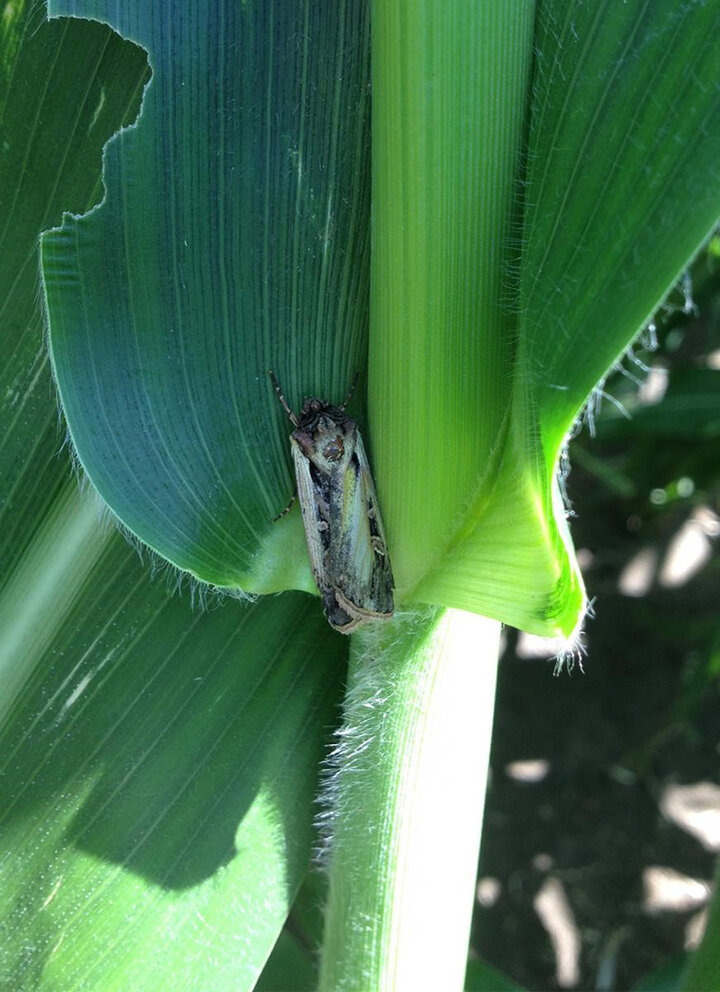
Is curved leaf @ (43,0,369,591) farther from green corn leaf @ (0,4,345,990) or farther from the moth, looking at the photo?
green corn leaf @ (0,4,345,990)

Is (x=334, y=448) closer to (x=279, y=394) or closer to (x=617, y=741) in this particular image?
(x=279, y=394)

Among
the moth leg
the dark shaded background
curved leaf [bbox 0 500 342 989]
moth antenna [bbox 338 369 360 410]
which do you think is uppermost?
moth antenna [bbox 338 369 360 410]

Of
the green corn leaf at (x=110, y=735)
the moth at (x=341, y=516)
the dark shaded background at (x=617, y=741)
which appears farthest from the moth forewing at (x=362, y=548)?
the dark shaded background at (x=617, y=741)

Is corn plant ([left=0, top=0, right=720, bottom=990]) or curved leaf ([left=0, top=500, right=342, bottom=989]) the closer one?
corn plant ([left=0, top=0, right=720, bottom=990])

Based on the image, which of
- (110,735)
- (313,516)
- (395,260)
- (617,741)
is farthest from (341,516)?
(617,741)

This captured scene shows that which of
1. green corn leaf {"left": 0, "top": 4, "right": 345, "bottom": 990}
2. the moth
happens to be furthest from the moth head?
green corn leaf {"left": 0, "top": 4, "right": 345, "bottom": 990}

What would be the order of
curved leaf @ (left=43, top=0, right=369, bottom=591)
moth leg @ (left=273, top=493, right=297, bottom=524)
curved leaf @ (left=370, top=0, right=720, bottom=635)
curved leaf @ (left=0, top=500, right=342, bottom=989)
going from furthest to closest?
curved leaf @ (left=0, top=500, right=342, bottom=989), moth leg @ (left=273, top=493, right=297, bottom=524), curved leaf @ (left=43, top=0, right=369, bottom=591), curved leaf @ (left=370, top=0, right=720, bottom=635)

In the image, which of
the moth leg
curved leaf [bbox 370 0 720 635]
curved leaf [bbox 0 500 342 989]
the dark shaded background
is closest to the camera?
curved leaf [bbox 370 0 720 635]
